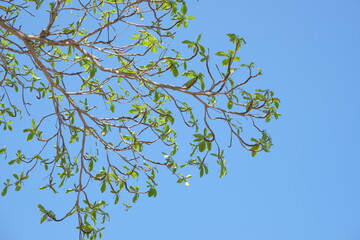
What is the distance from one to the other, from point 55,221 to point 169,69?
64.2 inches

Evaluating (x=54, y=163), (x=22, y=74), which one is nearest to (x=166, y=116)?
(x=54, y=163)

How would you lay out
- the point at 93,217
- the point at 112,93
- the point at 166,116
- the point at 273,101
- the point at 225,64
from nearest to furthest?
the point at 225,64 < the point at 273,101 < the point at 166,116 < the point at 93,217 < the point at 112,93

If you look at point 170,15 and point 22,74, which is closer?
point 170,15

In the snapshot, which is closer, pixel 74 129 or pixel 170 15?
pixel 170 15

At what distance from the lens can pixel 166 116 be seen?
153 inches

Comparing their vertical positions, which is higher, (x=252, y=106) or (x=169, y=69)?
(x=169, y=69)

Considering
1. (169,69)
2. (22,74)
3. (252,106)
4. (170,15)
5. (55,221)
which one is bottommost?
(55,221)

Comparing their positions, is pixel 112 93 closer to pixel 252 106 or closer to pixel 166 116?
pixel 166 116

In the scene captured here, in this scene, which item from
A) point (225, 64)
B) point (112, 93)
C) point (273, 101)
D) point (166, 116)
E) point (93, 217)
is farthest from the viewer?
point (112, 93)

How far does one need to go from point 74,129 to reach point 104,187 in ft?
1.91

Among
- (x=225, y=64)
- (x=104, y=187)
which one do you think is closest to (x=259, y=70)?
(x=225, y=64)

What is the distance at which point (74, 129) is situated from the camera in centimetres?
411

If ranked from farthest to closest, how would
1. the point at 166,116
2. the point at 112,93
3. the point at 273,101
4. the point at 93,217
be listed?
the point at 112,93 < the point at 93,217 < the point at 166,116 < the point at 273,101

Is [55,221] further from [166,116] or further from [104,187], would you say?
[166,116]
